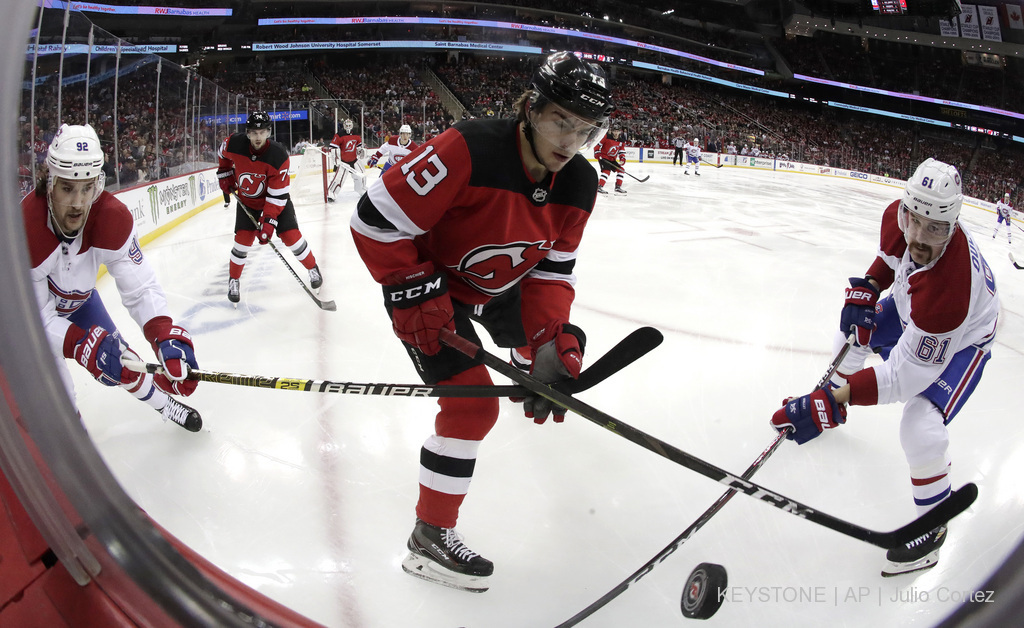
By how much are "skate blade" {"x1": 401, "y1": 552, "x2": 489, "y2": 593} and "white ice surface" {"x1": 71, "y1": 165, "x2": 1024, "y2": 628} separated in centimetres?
2

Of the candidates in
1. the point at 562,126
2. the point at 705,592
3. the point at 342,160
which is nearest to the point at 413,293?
the point at 562,126

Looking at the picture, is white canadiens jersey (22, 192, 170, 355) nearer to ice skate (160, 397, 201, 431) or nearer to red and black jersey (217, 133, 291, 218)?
ice skate (160, 397, 201, 431)

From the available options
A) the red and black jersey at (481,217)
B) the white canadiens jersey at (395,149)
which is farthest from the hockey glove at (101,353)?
the white canadiens jersey at (395,149)

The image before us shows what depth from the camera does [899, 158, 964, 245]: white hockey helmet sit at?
1.52 m

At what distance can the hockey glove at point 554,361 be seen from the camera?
143cm

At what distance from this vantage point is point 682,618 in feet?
4.57

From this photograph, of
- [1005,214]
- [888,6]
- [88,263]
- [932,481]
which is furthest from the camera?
[1005,214]

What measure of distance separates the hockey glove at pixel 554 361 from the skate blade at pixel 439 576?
451 millimetres

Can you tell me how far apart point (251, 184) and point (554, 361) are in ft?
10.1

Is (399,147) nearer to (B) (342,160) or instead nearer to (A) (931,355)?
(B) (342,160)

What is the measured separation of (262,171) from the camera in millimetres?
3736

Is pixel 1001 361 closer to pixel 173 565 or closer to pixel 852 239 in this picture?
pixel 852 239

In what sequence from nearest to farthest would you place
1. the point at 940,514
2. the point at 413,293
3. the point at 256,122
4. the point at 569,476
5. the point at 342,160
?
the point at 940,514 → the point at 413,293 → the point at 569,476 → the point at 256,122 → the point at 342,160

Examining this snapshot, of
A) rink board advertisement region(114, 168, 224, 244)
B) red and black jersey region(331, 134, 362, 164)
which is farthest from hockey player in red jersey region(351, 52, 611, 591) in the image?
red and black jersey region(331, 134, 362, 164)
